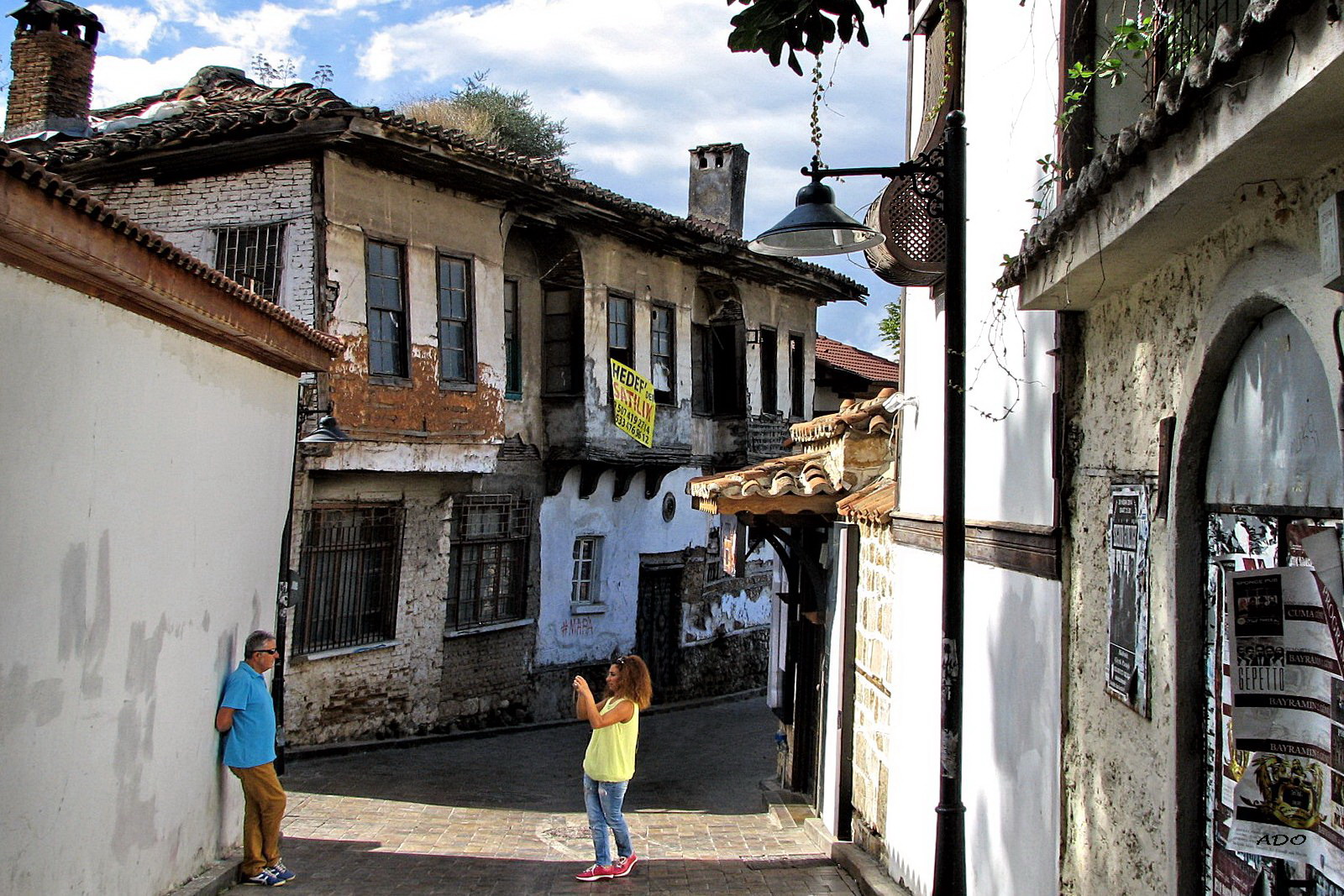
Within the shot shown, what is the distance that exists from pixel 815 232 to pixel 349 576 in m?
10.5

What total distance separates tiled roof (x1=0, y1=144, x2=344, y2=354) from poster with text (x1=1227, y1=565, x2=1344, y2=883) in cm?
462

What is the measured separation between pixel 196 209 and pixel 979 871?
11948 millimetres

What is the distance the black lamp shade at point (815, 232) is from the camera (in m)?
5.09

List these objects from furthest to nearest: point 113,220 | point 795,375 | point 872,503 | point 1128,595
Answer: point 795,375, point 872,503, point 113,220, point 1128,595

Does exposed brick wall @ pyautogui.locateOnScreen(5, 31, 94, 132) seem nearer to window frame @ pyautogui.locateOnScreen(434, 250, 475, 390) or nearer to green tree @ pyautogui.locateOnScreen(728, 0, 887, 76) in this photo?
→ window frame @ pyautogui.locateOnScreen(434, 250, 475, 390)

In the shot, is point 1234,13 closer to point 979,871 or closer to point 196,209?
point 979,871

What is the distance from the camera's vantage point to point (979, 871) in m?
5.91

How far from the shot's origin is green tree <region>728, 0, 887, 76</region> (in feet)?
16.0

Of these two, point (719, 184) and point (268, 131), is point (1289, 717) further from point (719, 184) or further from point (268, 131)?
point (719, 184)

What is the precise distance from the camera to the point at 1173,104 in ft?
9.45

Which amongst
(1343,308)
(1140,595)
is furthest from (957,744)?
(1343,308)

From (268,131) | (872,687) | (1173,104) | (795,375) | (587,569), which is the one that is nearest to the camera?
(1173,104)

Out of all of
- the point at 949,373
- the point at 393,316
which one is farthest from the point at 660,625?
the point at 949,373

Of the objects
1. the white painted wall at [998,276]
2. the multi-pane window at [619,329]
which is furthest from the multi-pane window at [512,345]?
the white painted wall at [998,276]
